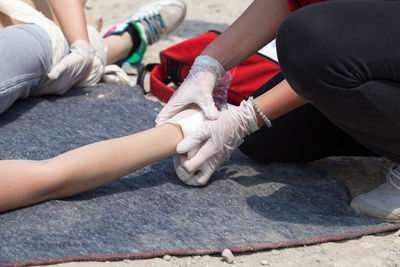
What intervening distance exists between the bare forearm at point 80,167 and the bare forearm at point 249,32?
0.90 feet

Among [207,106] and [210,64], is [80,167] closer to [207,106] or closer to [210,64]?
[207,106]

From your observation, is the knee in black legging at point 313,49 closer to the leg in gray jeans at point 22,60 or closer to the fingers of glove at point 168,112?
the fingers of glove at point 168,112

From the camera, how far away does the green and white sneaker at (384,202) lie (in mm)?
1182

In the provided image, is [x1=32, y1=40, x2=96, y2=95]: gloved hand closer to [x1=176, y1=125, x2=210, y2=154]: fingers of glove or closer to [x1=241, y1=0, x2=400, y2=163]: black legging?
[x1=176, y1=125, x2=210, y2=154]: fingers of glove

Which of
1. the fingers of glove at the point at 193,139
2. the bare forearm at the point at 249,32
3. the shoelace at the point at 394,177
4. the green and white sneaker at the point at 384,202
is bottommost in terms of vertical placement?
the green and white sneaker at the point at 384,202

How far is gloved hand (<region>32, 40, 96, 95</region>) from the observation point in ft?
5.67

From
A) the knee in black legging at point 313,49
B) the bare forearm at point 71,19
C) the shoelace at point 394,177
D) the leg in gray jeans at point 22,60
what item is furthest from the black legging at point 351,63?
the bare forearm at point 71,19

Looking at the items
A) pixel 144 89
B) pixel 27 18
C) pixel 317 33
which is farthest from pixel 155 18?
pixel 317 33

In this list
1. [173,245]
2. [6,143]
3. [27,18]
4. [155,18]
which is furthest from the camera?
[155,18]

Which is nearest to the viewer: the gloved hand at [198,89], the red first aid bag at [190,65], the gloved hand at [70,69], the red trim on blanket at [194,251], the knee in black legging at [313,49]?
the red trim on blanket at [194,251]

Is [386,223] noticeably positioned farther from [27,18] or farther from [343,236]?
[27,18]

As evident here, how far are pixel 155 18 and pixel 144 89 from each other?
47 cm

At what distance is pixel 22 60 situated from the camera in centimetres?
155

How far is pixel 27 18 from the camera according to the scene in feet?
5.78
